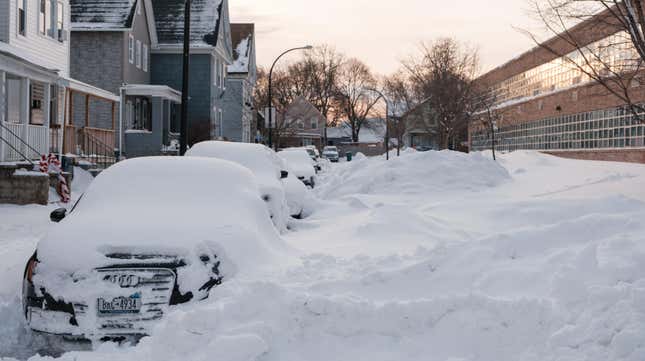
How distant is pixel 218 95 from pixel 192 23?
4.68 metres

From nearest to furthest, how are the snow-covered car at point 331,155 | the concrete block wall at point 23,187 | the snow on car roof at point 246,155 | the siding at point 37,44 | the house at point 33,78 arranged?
the snow on car roof at point 246,155
the concrete block wall at point 23,187
the house at point 33,78
the siding at point 37,44
the snow-covered car at point 331,155

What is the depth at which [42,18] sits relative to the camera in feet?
78.9

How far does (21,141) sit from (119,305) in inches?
618

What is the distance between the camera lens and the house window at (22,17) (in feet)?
72.3

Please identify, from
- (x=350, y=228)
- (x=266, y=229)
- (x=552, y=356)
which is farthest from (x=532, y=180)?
(x=552, y=356)

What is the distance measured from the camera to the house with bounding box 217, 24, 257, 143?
4734cm

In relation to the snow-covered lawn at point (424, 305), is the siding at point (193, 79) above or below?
above

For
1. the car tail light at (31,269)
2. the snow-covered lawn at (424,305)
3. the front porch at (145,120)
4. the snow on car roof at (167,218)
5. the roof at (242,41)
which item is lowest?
the snow-covered lawn at (424,305)

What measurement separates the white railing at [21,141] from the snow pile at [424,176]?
28.4ft

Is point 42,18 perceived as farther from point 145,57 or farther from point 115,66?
point 145,57

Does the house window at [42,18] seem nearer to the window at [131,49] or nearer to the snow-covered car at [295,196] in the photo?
the window at [131,49]

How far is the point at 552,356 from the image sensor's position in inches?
181

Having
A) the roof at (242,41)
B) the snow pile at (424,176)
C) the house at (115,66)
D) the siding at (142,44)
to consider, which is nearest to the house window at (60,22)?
the house at (115,66)

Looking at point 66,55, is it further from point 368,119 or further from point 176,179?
point 368,119
